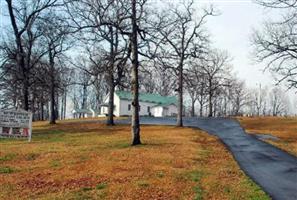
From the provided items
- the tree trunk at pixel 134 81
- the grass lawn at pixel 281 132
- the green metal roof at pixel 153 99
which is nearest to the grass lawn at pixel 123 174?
the tree trunk at pixel 134 81

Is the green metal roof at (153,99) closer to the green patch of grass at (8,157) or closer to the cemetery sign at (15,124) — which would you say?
the cemetery sign at (15,124)

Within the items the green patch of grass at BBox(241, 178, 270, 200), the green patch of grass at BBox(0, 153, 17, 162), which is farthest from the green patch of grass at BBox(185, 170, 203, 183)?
the green patch of grass at BBox(0, 153, 17, 162)

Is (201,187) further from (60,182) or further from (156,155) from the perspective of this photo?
(156,155)

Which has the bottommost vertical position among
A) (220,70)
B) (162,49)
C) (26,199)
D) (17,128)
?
(26,199)

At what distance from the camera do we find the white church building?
249 ft

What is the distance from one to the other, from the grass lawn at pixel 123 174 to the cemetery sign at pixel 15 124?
59.6 inches

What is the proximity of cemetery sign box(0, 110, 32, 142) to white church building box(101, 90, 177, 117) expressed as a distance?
5329cm

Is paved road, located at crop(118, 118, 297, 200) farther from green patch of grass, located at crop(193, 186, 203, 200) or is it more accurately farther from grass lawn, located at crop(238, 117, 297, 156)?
green patch of grass, located at crop(193, 186, 203, 200)

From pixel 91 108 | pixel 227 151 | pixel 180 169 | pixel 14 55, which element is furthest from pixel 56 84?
pixel 91 108

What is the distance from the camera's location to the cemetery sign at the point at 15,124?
20672 millimetres

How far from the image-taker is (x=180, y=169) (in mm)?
14375

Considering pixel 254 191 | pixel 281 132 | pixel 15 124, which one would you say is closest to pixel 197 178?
pixel 254 191

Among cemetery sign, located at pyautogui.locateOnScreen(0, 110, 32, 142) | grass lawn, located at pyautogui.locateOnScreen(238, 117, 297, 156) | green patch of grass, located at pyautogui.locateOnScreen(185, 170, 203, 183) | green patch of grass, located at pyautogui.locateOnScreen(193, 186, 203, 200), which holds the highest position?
cemetery sign, located at pyautogui.locateOnScreen(0, 110, 32, 142)

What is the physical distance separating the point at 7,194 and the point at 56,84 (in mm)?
34077
